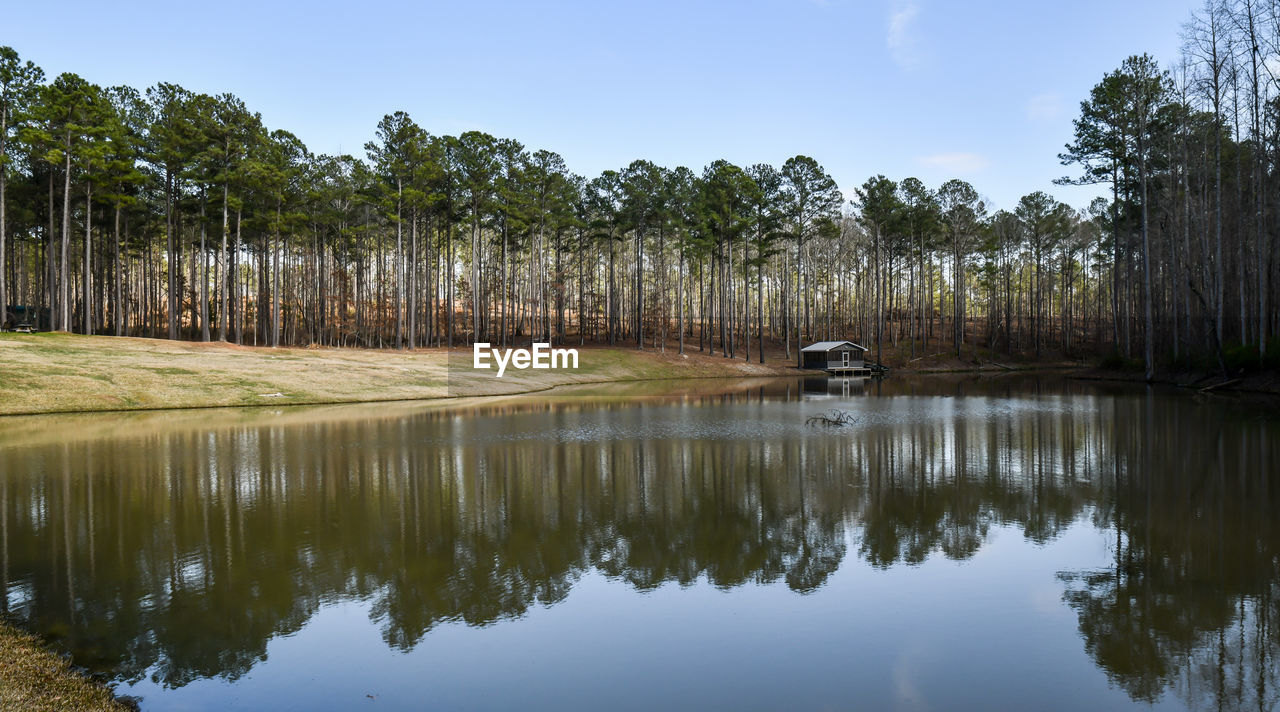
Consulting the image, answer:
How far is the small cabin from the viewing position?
59.9 meters

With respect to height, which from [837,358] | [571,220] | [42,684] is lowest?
[42,684]

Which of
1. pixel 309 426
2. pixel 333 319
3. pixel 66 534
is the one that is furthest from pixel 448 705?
pixel 333 319

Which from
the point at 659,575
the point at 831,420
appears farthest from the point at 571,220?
the point at 659,575

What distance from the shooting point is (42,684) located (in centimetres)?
497

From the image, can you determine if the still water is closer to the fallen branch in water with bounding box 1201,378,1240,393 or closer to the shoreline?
the shoreline

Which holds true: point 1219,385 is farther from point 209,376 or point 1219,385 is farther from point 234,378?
point 209,376

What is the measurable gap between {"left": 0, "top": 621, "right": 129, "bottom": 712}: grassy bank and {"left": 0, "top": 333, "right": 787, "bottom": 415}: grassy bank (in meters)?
26.3

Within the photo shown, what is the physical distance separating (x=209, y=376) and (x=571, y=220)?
3265cm

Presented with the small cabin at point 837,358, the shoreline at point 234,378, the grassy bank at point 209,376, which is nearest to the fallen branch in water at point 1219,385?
the shoreline at point 234,378

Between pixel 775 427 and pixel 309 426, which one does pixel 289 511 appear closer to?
pixel 309 426

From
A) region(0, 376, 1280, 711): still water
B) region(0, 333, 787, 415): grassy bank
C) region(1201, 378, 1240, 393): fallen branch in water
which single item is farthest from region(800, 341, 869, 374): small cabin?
region(0, 376, 1280, 711): still water

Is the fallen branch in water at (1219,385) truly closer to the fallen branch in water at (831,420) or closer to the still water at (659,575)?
the still water at (659,575)

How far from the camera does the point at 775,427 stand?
840 inches

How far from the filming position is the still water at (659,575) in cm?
526
